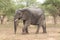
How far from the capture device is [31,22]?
16406mm

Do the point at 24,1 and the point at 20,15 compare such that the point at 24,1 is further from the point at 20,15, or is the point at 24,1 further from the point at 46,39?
the point at 46,39

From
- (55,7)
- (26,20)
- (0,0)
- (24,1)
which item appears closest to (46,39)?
(26,20)

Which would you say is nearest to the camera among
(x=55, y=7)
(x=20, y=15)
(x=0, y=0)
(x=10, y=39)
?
(x=10, y=39)

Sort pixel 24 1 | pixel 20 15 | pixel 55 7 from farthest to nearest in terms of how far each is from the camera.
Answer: pixel 24 1, pixel 55 7, pixel 20 15

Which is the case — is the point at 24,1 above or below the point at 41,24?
above

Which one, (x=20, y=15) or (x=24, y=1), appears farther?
(x=24, y=1)

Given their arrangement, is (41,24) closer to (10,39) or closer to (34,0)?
(10,39)

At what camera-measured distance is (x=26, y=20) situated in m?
16.2

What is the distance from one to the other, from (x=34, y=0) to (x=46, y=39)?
26075 millimetres

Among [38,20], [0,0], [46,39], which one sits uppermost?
[0,0]

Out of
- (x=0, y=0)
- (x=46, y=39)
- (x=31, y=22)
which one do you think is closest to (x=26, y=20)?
(x=31, y=22)

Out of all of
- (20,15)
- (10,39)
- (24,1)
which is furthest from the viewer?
(24,1)

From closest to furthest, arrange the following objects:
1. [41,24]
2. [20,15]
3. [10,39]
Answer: [10,39]
[20,15]
[41,24]

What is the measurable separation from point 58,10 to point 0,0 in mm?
12447
